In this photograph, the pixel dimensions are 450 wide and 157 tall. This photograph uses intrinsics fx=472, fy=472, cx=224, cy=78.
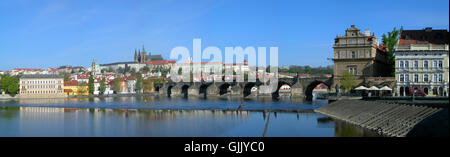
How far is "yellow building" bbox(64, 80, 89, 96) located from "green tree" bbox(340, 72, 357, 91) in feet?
238

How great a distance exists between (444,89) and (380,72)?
16935 mm

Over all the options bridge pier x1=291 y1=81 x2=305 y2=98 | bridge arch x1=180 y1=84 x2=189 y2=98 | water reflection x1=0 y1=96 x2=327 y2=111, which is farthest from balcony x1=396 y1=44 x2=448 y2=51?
bridge arch x1=180 y1=84 x2=189 y2=98

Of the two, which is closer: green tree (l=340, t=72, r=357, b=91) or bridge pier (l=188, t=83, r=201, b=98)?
green tree (l=340, t=72, r=357, b=91)

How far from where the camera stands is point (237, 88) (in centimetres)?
9250

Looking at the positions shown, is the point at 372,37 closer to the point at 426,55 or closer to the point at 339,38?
the point at 339,38

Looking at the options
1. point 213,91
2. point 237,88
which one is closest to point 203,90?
point 213,91

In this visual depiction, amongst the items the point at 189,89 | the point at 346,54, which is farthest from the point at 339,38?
the point at 189,89

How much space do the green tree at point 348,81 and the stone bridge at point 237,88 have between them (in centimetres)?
528

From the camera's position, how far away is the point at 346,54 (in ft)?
213

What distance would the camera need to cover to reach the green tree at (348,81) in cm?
6162

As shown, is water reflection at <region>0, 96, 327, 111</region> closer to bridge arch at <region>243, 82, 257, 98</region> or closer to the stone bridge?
the stone bridge

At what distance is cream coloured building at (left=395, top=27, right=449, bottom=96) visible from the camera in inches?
2010

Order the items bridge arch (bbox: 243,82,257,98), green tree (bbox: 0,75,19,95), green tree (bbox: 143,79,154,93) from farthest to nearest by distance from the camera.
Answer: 1. green tree (bbox: 143,79,154,93)
2. green tree (bbox: 0,75,19,95)
3. bridge arch (bbox: 243,82,257,98)

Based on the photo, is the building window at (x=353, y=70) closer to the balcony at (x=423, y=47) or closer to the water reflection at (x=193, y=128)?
the balcony at (x=423, y=47)
